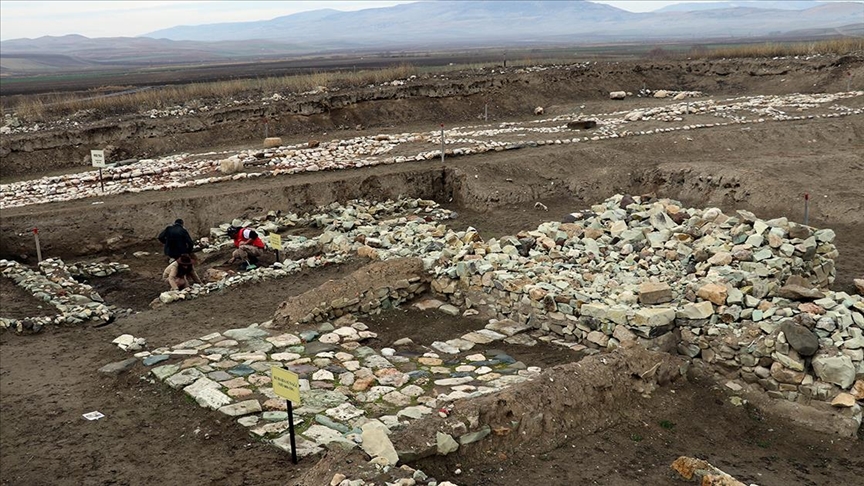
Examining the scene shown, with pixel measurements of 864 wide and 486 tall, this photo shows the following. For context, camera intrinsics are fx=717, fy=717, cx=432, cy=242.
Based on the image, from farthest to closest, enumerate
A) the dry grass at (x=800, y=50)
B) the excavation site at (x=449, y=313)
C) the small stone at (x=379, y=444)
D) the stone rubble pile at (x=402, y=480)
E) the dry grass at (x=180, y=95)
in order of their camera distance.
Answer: the dry grass at (x=800, y=50) → the dry grass at (x=180, y=95) → the excavation site at (x=449, y=313) → the small stone at (x=379, y=444) → the stone rubble pile at (x=402, y=480)

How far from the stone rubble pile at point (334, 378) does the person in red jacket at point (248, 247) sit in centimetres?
398

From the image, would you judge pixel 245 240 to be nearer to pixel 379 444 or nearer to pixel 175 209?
pixel 175 209

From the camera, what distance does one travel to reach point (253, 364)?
8.90 metres

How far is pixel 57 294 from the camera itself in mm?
12430

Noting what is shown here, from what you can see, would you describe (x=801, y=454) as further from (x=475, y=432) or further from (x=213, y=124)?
(x=213, y=124)

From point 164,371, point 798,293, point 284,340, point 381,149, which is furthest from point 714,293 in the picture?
point 381,149

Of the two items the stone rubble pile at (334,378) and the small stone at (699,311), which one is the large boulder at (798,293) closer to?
the small stone at (699,311)

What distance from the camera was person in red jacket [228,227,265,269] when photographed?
1412cm

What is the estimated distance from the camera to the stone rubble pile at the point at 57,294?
36.0ft

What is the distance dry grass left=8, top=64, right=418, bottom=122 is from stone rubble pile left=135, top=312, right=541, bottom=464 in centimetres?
2215

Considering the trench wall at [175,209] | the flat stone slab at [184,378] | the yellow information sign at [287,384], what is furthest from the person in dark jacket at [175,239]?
the yellow information sign at [287,384]

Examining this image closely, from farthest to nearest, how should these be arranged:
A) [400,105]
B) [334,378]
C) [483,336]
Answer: [400,105] < [483,336] < [334,378]

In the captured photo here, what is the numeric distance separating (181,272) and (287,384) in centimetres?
722

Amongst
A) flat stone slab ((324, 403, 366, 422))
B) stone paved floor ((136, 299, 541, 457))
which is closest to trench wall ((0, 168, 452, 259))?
stone paved floor ((136, 299, 541, 457))
